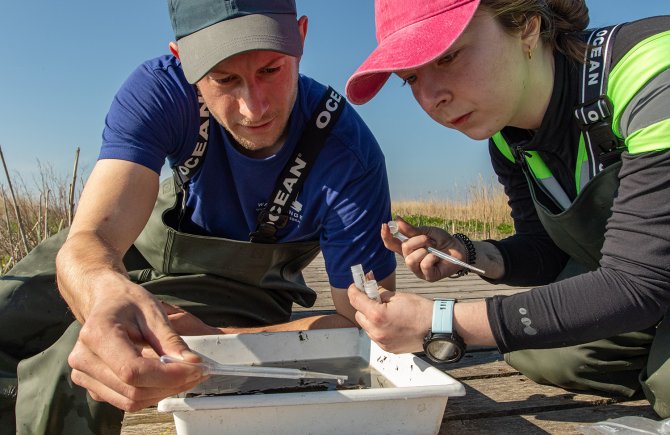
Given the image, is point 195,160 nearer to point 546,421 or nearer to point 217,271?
point 217,271

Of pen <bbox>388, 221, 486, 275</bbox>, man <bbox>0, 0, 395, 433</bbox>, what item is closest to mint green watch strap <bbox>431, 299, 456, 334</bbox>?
pen <bbox>388, 221, 486, 275</bbox>

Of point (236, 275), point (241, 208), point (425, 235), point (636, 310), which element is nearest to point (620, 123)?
point (636, 310)

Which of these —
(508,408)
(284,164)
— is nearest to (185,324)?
(284,164)

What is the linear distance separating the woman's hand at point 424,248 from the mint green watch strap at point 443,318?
372mm

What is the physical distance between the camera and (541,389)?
193 centimetres

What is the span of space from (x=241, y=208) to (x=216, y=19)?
0.67m

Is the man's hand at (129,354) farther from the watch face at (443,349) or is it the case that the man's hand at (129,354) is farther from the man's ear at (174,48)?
the man's ear at (174,48)

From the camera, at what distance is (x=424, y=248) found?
1815mm

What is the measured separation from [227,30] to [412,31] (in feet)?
2.17

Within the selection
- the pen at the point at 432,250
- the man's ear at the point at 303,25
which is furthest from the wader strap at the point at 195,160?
the pen at the point at 432,250

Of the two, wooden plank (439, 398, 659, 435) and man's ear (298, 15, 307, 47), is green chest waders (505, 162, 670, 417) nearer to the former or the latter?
wooden plank (439, 398, 659, 435)

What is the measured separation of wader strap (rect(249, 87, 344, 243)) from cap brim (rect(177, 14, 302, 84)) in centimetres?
26

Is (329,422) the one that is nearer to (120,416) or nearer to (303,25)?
(120,416)

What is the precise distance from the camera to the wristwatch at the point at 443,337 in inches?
55.4
